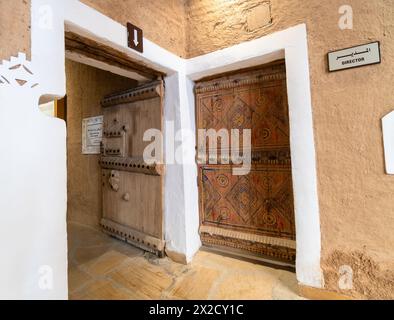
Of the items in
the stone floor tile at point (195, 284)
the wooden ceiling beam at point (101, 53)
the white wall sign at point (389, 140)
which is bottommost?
the stone floor tile at point (195, 284)

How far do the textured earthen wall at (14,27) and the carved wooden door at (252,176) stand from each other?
131 centimetres

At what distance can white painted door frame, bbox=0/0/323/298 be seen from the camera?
960 millimetres

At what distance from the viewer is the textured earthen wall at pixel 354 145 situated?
1106 millimetres

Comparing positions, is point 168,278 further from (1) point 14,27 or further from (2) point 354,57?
(2) point 354,57

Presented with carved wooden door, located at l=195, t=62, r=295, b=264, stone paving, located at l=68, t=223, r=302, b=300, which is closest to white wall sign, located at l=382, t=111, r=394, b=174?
carved wooden door, located at l=195, t=62, r=295, b=264

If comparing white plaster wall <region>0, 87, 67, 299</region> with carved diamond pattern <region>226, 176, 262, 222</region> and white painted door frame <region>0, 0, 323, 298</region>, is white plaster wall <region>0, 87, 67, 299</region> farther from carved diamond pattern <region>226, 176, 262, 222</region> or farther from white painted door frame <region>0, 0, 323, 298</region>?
carved diamond pattern <region>226, 176, 262, 222</region>

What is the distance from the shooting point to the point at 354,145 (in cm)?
118

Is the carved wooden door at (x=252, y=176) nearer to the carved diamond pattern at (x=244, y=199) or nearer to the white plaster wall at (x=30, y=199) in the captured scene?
the carved diamond pattern at (x=244, y=199)

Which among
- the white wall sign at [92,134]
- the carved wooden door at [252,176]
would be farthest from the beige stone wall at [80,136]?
the carved wooden door at [252,176]

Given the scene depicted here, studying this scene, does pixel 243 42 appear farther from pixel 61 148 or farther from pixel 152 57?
pixel 61 148

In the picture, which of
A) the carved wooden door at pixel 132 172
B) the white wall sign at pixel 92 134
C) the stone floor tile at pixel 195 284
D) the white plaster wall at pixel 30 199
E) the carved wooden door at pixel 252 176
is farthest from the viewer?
the white wall sign at pixel 92 134

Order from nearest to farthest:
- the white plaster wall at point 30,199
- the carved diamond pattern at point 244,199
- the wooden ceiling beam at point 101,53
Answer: the white plaster wall at point 30,199
the wooden ceiling beam at point 101,53
the carved diamond pattern at point 244,199

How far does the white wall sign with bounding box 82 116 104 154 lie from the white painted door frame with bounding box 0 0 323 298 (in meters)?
1.12

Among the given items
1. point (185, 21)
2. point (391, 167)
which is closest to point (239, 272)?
point (391, 167)
